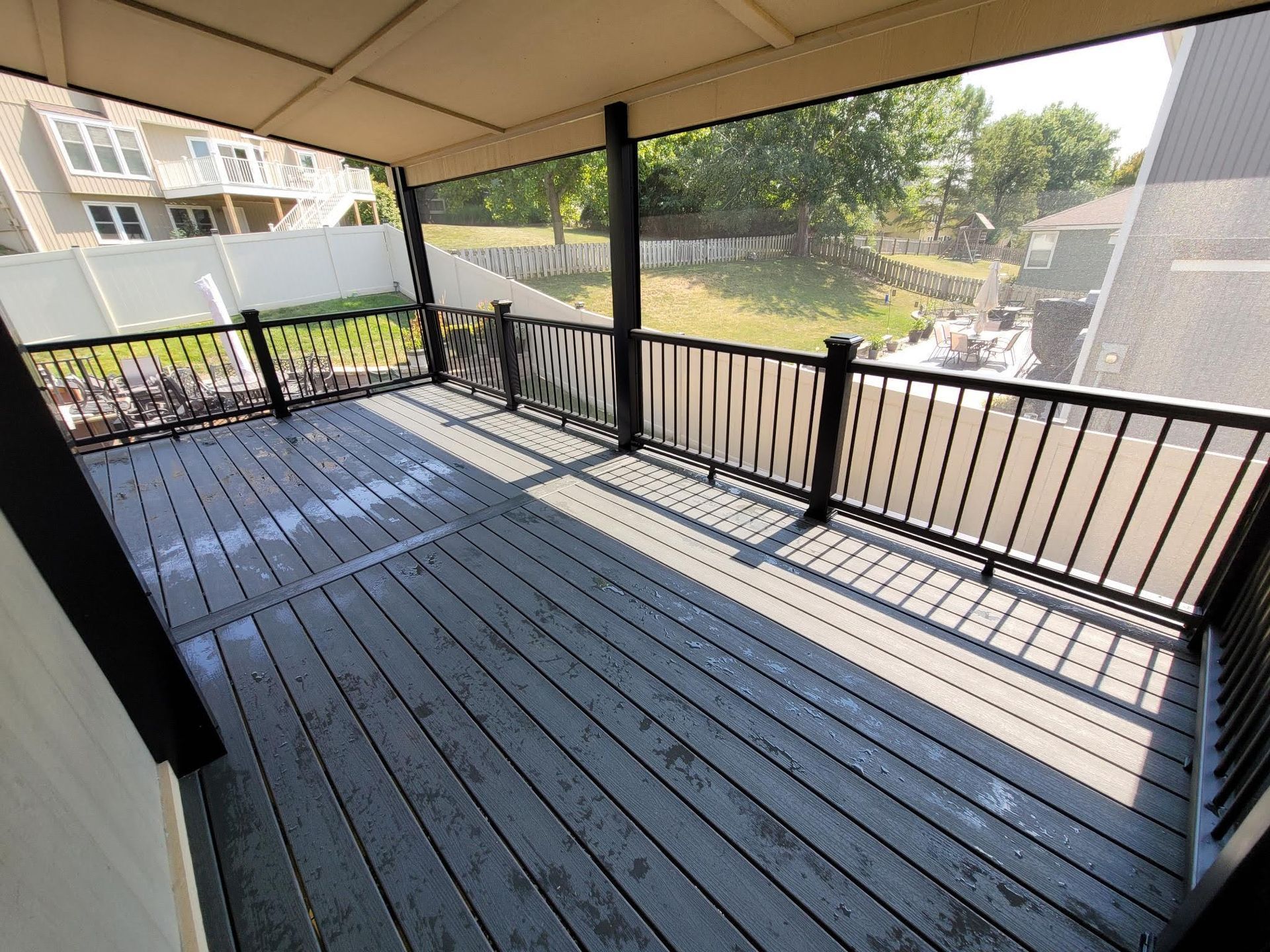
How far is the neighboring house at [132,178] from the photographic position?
1198cm

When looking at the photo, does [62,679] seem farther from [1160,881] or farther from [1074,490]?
[1074,490]

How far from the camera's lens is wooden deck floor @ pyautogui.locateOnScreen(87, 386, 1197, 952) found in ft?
3.97

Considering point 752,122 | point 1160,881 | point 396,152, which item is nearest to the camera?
point 1160,881

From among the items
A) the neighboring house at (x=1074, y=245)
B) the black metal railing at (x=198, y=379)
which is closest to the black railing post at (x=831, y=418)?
the black metal railing at (x=198, y=379)

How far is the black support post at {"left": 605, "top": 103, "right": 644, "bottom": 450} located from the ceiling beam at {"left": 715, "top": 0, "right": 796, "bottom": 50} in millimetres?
1109

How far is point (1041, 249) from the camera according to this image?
9203mm

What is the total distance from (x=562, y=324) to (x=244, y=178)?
16.5 meters

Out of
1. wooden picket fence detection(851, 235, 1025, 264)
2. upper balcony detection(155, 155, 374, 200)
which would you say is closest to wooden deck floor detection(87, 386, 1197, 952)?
wooden picket fence detection(851, 235, 1025, 264)

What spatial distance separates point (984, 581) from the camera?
90.2 inches

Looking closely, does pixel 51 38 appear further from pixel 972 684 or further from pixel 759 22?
pixel 972 684

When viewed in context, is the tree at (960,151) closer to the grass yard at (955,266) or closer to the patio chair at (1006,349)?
the grass yard at (955,266)

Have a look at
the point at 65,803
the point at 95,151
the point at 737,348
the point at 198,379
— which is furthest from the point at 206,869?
the point at 95,151

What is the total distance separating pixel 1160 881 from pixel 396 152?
620 cm

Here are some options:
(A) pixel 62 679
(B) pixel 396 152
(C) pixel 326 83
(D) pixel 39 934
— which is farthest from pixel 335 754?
(B) pixel 396 152
